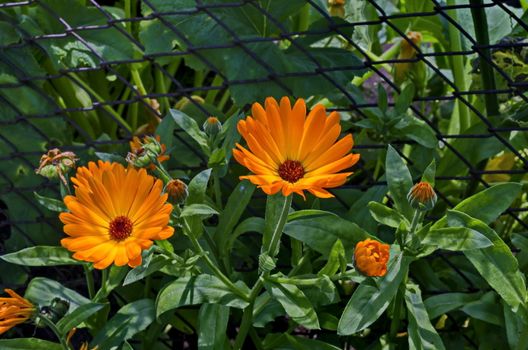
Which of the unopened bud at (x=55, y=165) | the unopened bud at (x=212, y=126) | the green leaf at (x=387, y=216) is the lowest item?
the green leaf at (x=387, y=216)

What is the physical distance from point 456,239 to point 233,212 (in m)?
0.39

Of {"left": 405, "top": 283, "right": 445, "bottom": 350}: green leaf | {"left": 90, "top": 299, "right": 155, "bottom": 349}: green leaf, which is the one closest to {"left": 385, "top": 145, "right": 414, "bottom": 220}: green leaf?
{"left": 405, "top": 283, "right": 445, "bottom": 350}: green leaf

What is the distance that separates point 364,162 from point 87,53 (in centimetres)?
62

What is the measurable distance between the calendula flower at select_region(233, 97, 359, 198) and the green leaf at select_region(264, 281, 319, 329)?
20 cm

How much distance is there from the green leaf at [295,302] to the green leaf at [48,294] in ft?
1.24

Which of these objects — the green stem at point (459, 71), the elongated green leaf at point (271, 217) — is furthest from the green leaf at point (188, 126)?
the green stem at point (459, 71)

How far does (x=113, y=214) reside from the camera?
1203 mm

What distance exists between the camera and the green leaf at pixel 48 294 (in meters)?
1.47

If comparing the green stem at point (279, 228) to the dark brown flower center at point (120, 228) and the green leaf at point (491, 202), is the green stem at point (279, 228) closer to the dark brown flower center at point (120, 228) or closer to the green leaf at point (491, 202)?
the dark brown flower center at point (120, 228)

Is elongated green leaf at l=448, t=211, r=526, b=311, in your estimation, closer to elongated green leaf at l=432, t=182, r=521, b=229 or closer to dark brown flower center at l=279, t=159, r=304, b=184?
elongated green leaf at l=432, t=182, r=521, b=229

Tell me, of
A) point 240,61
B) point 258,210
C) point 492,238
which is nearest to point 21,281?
point 258,210

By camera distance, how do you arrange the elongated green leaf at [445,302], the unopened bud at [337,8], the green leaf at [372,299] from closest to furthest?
the green leaf at [372,299]
the elongated green leaf at [445,302]
the unopened bud at [337,8]

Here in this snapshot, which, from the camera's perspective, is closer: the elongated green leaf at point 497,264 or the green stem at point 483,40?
the elongated green leaf at point 497,264

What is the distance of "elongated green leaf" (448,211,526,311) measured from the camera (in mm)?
1278
